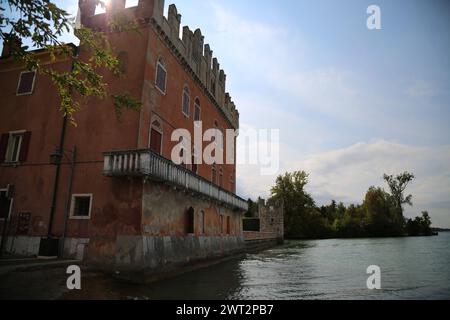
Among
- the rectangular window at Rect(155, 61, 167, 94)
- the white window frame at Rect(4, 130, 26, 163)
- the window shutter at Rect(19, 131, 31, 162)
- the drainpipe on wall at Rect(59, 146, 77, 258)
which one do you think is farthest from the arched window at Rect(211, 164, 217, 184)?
the white window frame at Rect(4, 130, 26, 163)

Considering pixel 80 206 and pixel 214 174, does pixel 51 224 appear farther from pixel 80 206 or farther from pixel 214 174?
pixel 214 174

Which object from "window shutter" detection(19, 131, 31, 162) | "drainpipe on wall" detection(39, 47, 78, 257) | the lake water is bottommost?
the lake water

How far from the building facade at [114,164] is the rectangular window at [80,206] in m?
Result: 0.05

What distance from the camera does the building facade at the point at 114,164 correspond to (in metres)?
13.9

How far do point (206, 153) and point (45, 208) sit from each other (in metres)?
11.5

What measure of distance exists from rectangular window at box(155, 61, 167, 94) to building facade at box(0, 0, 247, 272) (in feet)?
0.35

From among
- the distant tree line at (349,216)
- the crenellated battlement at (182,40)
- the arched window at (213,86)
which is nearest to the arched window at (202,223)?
the crenellated battlement at (182,40)

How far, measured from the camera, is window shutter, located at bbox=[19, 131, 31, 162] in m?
17.5

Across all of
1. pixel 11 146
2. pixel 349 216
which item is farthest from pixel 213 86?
pixel 349 216

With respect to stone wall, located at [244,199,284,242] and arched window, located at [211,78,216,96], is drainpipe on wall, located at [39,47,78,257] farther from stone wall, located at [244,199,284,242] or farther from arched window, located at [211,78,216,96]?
stone wall, located at [244,199,284,242]

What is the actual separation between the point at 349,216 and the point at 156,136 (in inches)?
2645

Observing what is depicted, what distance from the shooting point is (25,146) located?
57.8 ft
